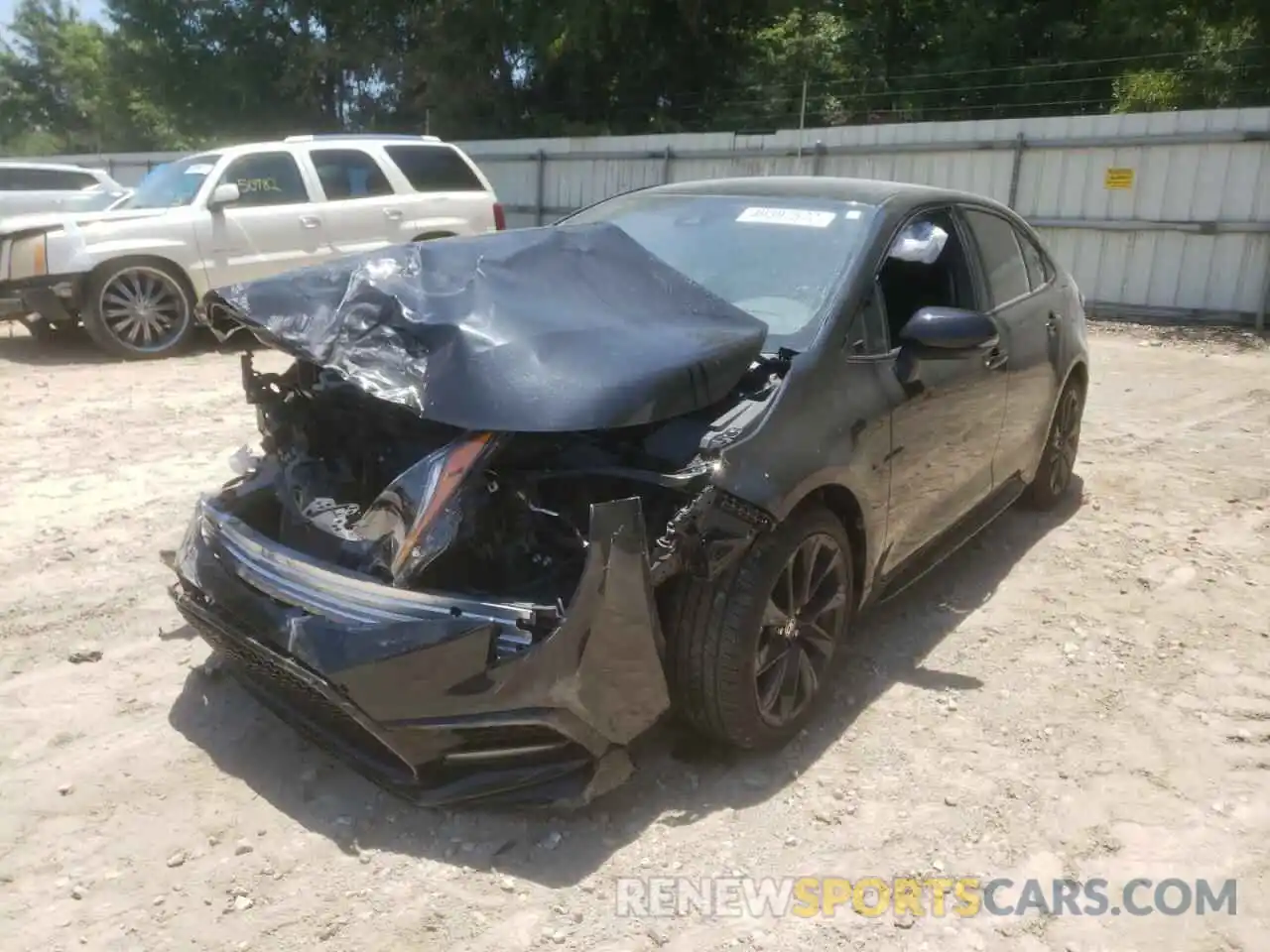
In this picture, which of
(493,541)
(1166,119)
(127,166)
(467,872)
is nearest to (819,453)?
(493,541)

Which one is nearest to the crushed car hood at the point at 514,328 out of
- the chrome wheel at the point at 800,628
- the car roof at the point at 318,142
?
the chrome wheel at the point at 800,628

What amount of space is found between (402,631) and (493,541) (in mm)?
380

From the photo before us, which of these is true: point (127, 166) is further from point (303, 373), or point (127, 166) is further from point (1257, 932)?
point (1257, 932)

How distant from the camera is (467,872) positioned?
2.50m

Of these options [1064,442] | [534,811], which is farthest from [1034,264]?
[534,811]

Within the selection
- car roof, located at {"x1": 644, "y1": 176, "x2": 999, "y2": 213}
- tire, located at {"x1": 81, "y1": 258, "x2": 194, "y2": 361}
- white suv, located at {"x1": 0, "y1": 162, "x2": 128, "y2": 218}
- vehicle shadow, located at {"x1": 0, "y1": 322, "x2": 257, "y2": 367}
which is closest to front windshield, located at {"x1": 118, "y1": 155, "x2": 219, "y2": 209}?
tire, located at {"x1": 81, "y1": 258, "x2": 194, "y2": 361}

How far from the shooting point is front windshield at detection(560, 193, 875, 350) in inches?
130

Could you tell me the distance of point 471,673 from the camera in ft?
7.82

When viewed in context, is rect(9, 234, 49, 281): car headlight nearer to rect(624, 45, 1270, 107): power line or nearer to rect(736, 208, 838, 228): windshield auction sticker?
rect(736, 208, 838, 228): windshield auction sticker

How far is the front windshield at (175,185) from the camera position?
30.2 feet

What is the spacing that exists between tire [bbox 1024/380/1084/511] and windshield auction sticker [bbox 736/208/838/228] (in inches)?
75.9

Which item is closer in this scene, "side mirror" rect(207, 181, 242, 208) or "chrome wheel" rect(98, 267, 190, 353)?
"chrome wheel" rect(98, 267, 190, 353)

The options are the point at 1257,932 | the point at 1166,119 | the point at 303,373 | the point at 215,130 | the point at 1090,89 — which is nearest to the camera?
the point at 1257,932

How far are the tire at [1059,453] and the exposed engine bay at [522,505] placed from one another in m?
2.63
